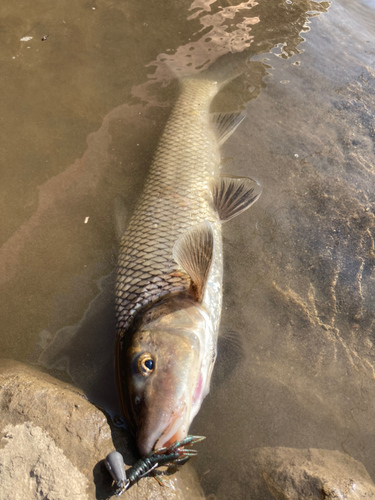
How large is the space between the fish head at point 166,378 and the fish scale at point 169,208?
0.79 ft

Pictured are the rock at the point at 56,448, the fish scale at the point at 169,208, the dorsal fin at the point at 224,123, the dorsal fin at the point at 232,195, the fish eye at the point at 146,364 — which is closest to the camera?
the rock at the point at 56,448

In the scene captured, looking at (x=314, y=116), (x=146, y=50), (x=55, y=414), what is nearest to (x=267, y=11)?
(x=146, y=50)

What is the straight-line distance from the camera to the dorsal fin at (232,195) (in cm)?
292

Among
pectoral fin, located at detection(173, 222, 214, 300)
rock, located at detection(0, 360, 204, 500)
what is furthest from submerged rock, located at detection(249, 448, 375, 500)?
pectoral fin, located at detection(173, 222, 214, 300)

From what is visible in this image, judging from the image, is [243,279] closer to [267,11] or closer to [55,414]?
[55,414]

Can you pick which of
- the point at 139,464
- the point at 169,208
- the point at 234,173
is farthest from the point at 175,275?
the point at 234,173

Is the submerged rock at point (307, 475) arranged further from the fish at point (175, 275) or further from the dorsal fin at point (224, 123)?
the dorsal fin at point (224, 123)

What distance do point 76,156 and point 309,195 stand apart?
211 centimetres

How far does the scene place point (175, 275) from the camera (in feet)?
7.91

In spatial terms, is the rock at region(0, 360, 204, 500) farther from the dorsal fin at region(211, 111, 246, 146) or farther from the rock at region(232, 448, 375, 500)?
the dorsal fin at region(211, 111, 246, 146)

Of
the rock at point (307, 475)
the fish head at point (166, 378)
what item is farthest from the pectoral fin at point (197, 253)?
the rock at point (307, 475)

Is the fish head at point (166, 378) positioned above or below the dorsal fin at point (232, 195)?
below

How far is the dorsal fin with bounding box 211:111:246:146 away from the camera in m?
3.40

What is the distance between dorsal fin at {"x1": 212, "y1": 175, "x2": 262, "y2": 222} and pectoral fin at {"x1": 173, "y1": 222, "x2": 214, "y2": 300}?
1.27 ft
